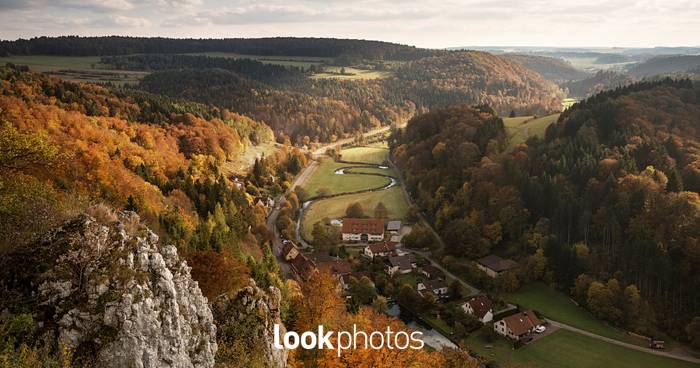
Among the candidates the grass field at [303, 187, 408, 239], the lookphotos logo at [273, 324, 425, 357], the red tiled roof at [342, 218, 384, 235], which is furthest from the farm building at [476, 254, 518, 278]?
the lookphotos logo at [273, 324, 425, 357]

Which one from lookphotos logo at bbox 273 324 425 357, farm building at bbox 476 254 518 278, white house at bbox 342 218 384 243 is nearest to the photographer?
lookphotos logo at bbox 273 324 425 357

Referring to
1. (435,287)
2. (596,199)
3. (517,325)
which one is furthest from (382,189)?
(517,325)

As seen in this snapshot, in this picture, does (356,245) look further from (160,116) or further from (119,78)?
(119,78)

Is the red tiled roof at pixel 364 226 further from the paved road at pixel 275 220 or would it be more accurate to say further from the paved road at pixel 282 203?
the paved road at pixel 275 220

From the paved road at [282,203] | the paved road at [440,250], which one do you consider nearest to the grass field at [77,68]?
the paved road at [282,203]

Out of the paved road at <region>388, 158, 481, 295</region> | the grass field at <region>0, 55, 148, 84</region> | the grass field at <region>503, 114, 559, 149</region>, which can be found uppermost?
the grass field at <region>0, 55, 148, 84</region>

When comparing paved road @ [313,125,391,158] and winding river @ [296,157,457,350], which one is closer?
winding river @ [296,157,457,350]

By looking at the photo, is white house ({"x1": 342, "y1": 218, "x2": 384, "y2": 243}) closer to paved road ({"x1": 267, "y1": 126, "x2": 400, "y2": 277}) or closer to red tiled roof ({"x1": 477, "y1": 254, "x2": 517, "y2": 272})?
paved road ({"x1": 267, "y1": 126, "x2": 400, "y2": 277})

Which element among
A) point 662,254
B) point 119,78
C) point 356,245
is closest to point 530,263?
point 662,254
